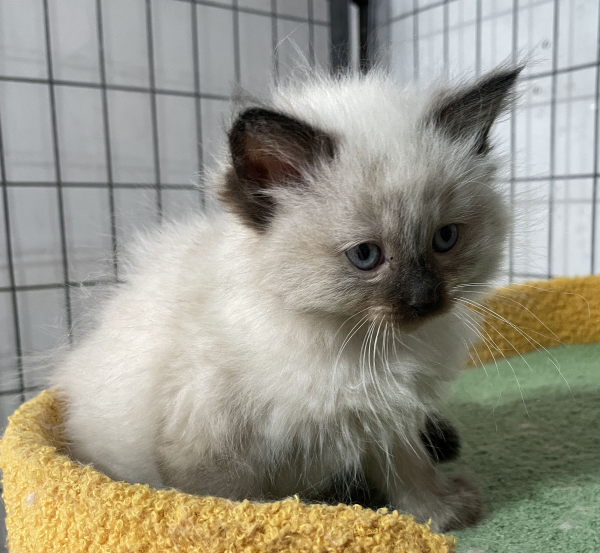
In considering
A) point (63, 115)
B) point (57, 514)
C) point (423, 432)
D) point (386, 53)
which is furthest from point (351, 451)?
point (63, 115)

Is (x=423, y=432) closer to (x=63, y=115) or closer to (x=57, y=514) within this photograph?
(x=57, y=514)

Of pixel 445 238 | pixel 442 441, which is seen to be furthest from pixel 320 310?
pixel 442 441

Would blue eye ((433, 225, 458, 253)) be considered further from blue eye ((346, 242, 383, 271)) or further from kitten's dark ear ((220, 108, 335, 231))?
kitten's dark ear ((220, 108, 335, 231))

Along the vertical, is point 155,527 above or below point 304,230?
below

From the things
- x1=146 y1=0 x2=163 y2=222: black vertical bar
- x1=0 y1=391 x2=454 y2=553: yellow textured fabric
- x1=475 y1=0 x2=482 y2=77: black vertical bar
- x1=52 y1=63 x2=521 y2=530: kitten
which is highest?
x1=475 y1=0 x2=482 y2=77: black vertical bar

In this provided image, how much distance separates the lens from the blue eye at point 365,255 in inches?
31.4

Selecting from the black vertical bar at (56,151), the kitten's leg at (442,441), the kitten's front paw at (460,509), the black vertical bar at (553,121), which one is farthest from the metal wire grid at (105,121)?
the kitten's front paw at (460,509)

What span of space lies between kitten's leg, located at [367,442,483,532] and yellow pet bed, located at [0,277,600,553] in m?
0.35

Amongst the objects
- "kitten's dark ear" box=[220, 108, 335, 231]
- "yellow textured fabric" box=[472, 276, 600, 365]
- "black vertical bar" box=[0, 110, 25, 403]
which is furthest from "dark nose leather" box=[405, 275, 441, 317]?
"black vertical bar" box=[0, 110, 25, 403]

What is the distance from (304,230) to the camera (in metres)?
0.83

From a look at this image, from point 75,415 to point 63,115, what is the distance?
1344 mm

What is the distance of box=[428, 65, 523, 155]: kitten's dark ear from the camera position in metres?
0.87

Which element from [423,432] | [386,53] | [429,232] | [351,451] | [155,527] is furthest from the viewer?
[386,53]

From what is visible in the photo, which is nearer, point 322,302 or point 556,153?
point 322,302
